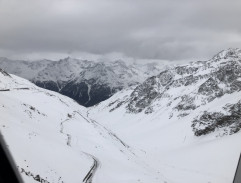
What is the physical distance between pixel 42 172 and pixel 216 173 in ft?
258

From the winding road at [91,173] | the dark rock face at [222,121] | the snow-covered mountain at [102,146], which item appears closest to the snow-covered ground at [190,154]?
the snow-covered mountain at [102,146]

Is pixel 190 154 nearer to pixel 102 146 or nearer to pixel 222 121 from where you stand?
pixel 222 121

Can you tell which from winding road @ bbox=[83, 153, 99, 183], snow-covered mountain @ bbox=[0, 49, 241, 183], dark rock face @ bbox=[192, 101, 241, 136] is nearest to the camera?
snow-covered mountain @ bbox=[0, 49, 241, 183]

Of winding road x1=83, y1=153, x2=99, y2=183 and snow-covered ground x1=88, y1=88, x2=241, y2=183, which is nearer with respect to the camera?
winding road x1=83, y1=153, x2=99, y2=183

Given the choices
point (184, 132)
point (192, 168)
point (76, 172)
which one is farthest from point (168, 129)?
point (76, 172)

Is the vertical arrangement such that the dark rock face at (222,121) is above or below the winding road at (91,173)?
above

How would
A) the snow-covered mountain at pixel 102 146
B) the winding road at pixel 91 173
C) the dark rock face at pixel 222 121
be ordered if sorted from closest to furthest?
1. the snow-covered mountain at pixel 102 146
2. the winding road at pixel 91 173
3. the dark rock face at pixel 222 121

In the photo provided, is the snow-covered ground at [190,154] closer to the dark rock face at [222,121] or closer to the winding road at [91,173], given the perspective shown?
the dark rock face at [222,121]

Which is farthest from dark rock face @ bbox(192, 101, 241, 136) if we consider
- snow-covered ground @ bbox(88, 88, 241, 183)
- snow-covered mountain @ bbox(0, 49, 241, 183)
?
snow-covered ground @ bbox(88, 88, 241, 183)

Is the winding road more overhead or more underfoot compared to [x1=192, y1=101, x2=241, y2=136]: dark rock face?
more underfoot

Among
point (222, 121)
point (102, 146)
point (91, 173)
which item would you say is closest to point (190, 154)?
point (222, 121)

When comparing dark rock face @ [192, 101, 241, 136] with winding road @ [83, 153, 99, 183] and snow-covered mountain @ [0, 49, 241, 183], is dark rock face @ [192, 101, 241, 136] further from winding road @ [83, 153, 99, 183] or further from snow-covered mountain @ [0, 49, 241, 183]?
winding road @ [83, 153, 99, 183]

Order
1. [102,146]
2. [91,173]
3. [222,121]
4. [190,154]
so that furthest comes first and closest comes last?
[222,121]
[190,154]
[102,146]
[91,173]

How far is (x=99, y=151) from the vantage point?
2500 inches
